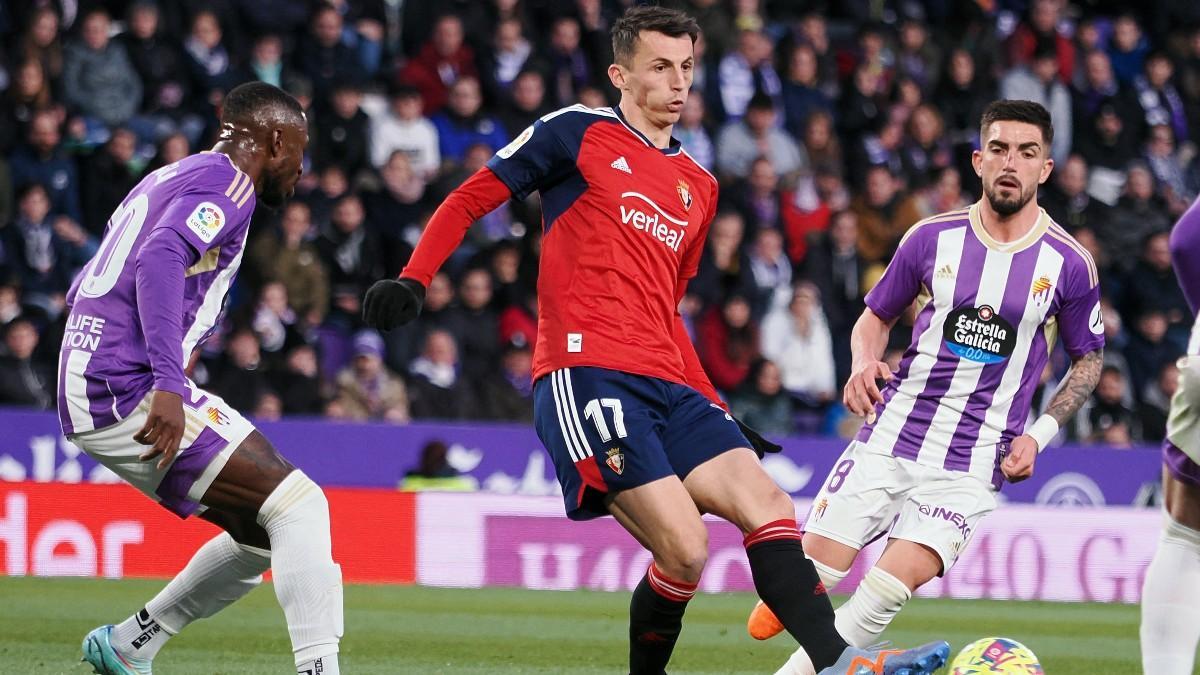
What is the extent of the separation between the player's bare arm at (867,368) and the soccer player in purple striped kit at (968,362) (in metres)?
0.01

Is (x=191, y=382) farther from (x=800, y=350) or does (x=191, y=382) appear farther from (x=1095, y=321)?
(x=800, y=350)

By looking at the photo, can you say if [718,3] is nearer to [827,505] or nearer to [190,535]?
[190,535]

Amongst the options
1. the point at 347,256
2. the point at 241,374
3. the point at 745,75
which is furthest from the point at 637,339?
the point at 745,75

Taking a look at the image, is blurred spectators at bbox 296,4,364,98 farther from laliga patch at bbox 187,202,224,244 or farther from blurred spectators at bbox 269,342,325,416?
laliga patch at bbox 187,202,224,244

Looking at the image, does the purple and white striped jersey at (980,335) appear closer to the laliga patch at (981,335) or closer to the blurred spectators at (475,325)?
the laliga patch at (981,335)

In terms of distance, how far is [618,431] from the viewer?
574 centimetres

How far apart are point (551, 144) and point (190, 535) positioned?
638 centimetres

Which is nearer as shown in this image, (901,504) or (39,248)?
(901,504)

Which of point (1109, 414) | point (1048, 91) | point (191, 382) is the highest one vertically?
point (1048, 91)

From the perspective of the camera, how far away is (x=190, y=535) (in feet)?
37.8

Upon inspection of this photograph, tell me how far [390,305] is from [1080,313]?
8.73 feet

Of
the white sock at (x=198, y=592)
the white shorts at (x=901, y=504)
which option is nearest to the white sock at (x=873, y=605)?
the white shorts at (x=901, y=504)

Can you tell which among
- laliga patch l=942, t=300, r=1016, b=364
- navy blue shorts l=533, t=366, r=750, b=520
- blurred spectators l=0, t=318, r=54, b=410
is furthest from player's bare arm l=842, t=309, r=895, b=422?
blurred spectators l=0, t=318, r=54, b=410

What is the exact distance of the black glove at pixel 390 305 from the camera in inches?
213
